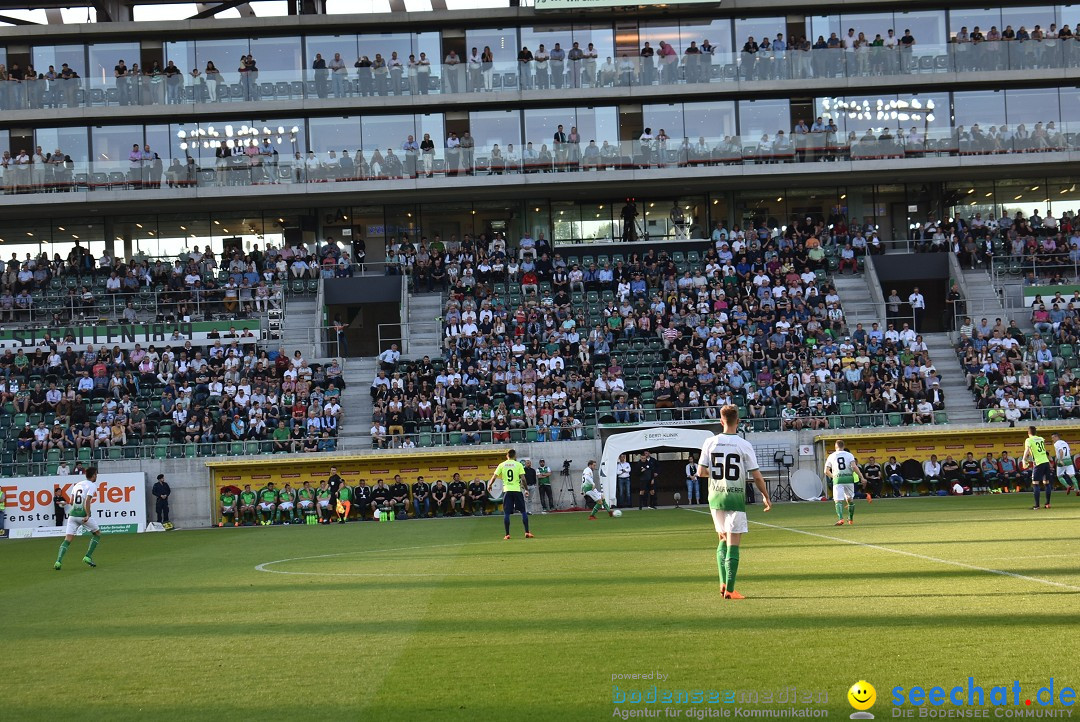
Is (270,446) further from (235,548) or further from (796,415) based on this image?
(796,415)

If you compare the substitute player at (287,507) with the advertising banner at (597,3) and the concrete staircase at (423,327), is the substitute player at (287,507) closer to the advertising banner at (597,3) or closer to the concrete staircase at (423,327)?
the concrete staircase at (423,327)

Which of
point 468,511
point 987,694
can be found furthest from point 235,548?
point 987,694

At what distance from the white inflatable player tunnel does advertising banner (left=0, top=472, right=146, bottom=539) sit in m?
16.6

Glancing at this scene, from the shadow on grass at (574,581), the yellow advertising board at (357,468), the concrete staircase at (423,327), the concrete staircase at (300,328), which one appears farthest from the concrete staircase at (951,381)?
the shadow on grass at (574,581)

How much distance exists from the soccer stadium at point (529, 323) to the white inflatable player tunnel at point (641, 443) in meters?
0.11

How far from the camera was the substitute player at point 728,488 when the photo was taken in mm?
13941

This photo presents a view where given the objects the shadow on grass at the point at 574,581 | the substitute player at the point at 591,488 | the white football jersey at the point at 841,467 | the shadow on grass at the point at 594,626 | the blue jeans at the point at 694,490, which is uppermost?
the white football jersey at the point at 841,467

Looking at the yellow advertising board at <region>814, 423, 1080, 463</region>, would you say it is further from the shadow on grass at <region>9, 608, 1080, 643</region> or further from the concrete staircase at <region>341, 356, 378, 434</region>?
the shadow on grass at <region>9, 608, 1080, 643</region>

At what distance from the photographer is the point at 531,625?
12773 millimetres

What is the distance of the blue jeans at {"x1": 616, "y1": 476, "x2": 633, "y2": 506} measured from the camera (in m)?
39.8

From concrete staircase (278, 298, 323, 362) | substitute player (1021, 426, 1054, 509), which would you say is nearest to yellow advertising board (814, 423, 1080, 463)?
substitute player (1021, 426, 1054, 509)

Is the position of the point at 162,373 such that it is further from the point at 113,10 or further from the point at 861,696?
the point at 861,696

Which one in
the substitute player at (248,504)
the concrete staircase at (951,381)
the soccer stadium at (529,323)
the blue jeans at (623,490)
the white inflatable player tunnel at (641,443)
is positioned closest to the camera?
the soccer stadium at (529,323)

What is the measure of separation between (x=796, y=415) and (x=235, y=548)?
2198 centimetres
